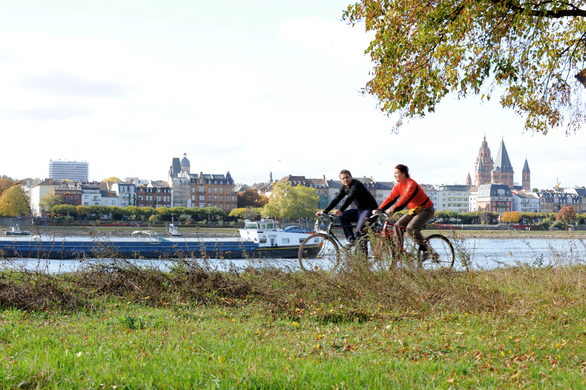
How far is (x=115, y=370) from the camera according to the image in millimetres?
4316

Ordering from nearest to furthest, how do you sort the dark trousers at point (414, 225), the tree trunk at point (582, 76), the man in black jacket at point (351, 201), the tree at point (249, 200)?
the dark trousers at point (414, 225)
the man in black jacket at point (351, 201)
the tree trunk at point (582, 76)
the tree at point (249, 200)

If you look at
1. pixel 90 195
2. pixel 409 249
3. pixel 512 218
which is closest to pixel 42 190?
pixel 90 195

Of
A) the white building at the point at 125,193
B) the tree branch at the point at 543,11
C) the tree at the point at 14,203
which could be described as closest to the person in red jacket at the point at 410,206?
the tree branch at the point at 543,11

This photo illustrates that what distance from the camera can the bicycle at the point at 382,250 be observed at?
8711 mm

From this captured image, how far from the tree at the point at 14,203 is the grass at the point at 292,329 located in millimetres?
94577

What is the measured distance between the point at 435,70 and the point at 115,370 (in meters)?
7.10

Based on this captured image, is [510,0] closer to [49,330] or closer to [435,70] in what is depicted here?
[435,70]

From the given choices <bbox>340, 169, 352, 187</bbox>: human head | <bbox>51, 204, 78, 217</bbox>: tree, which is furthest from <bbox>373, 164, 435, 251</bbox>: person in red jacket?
<bbox>51, 204, 78, 217</bbox>: tree

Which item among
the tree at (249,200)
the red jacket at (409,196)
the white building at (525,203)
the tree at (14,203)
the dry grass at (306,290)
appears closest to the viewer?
the dry grass at (306,290)

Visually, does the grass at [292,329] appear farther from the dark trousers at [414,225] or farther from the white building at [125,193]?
the white building at [125,193]

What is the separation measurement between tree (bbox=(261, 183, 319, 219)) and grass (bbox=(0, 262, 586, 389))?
4109 inches

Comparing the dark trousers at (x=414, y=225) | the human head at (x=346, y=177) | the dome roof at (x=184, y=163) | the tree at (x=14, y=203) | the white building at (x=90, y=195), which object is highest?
the dome roof at (x=184, y=163)

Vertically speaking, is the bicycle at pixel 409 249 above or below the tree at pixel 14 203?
below

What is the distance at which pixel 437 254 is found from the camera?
30.2 ft
